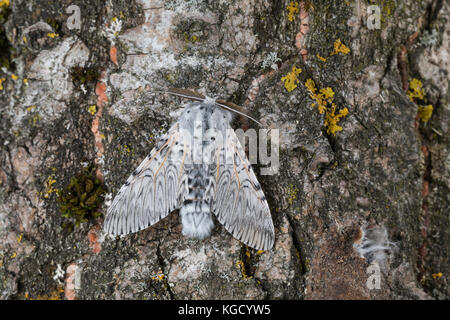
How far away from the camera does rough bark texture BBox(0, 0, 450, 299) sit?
1.95 m

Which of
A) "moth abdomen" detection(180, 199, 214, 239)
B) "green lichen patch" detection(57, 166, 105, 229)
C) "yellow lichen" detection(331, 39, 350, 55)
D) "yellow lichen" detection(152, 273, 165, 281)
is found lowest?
"yellow lichen" detection(152, 273, 165, 281)

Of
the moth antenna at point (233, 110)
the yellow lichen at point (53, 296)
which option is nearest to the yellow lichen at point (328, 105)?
the moth antenna at point (233, 110)

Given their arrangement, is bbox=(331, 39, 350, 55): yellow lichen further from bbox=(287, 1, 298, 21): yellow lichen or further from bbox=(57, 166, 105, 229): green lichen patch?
bbox=(57, 166, 105, 229): green lichen patch

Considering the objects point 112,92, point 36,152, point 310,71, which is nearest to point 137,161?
point 112,92

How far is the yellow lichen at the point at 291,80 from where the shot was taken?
6.61 feet

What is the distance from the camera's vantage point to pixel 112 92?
2043 mm

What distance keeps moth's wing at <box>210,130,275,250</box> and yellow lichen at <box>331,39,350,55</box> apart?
75 cm

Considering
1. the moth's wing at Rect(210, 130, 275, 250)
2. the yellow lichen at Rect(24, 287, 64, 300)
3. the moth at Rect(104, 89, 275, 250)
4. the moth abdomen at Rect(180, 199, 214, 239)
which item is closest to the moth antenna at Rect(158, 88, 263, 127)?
the moth at Rect(104, 89, 275, 250)

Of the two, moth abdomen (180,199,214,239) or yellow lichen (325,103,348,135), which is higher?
yellow lichen (325,103,348,135)

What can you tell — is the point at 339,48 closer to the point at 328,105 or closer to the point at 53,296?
the point at 328,105

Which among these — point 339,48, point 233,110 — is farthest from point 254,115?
point 339,48

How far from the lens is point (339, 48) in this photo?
2023 mm

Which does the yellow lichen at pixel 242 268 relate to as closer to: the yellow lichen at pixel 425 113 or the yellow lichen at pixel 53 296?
the yellow lichen at pixel 53 296

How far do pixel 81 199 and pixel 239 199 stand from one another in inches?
35.6
